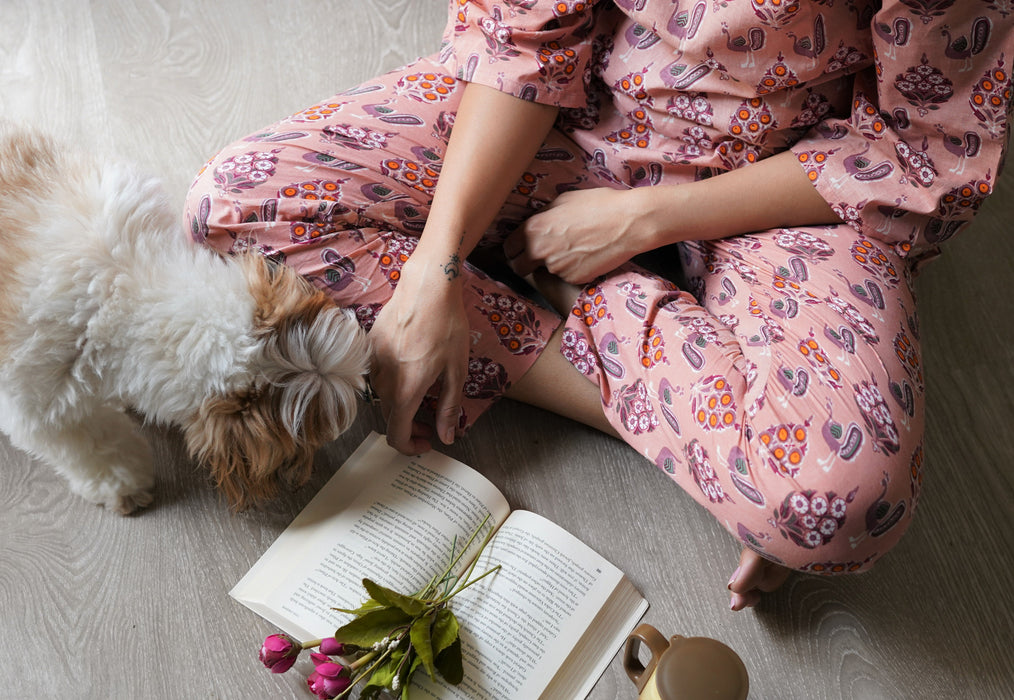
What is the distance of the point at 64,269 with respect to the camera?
800 millimetres

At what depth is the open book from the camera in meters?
0.95

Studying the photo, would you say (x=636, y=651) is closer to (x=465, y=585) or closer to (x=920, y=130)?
(x=465, y=585)

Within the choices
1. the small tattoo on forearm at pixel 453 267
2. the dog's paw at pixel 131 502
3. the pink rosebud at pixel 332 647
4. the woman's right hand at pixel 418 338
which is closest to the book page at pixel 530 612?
the pink rosebud at pixel 332 647

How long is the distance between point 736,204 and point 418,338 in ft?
1.44

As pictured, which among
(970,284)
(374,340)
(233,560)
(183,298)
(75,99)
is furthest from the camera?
(75,99)

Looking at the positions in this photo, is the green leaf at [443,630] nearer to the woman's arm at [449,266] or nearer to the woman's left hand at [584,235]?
the woman's arm at [449,266]

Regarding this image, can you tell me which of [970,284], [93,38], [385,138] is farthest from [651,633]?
[93,38]

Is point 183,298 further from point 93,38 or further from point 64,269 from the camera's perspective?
point 93,38

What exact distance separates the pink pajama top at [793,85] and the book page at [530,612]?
0.52m

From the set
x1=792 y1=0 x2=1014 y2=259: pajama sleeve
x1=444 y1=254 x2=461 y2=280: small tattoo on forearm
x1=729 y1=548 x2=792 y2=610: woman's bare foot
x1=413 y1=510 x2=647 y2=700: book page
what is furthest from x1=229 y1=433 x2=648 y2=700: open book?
x1=792 y1=0 x2=1014 y2=259: pajama sleeve

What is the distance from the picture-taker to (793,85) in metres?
0.93

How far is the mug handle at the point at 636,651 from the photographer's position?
86 centimetres

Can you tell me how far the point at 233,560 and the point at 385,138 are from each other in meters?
0.60

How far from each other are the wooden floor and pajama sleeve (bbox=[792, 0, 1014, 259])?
14.8 inches
